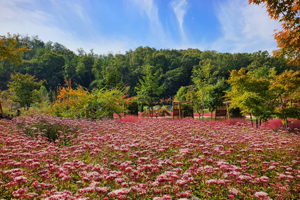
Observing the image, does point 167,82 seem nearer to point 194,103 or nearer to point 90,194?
point 194,103

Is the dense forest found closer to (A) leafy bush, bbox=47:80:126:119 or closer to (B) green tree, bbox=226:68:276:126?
(A) leafy bush, bbox=47:80:126:119

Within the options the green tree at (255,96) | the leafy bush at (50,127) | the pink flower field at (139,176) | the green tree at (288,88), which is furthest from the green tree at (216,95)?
the leafy bush at (50,127)

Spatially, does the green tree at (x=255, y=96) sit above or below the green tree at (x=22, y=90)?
below

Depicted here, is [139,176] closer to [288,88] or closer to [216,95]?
[288,88]

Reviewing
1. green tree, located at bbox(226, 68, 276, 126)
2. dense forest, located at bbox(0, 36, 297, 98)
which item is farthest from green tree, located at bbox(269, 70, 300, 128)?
dense forest, located at bbox(0, 36, 297, 98)

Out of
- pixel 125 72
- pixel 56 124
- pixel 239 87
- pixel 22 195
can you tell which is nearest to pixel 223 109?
pixel 239 87

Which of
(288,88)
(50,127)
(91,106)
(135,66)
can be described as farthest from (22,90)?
(135,66)

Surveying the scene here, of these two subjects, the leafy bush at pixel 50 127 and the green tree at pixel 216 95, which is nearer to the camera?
the leafy bush at pixel 50 127

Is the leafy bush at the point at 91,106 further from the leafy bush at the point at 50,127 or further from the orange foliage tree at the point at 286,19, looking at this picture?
the orange foliage tree at the point at 286,19

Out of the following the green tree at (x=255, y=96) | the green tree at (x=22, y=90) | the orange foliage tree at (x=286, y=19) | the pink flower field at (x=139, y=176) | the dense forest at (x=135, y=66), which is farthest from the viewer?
the dense forest at (x=135, y=66)

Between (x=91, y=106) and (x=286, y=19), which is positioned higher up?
(x=286, y=19)

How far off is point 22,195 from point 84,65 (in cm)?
7659

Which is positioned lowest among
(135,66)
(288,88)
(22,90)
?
(288,88)

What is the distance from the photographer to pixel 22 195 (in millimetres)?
2355
